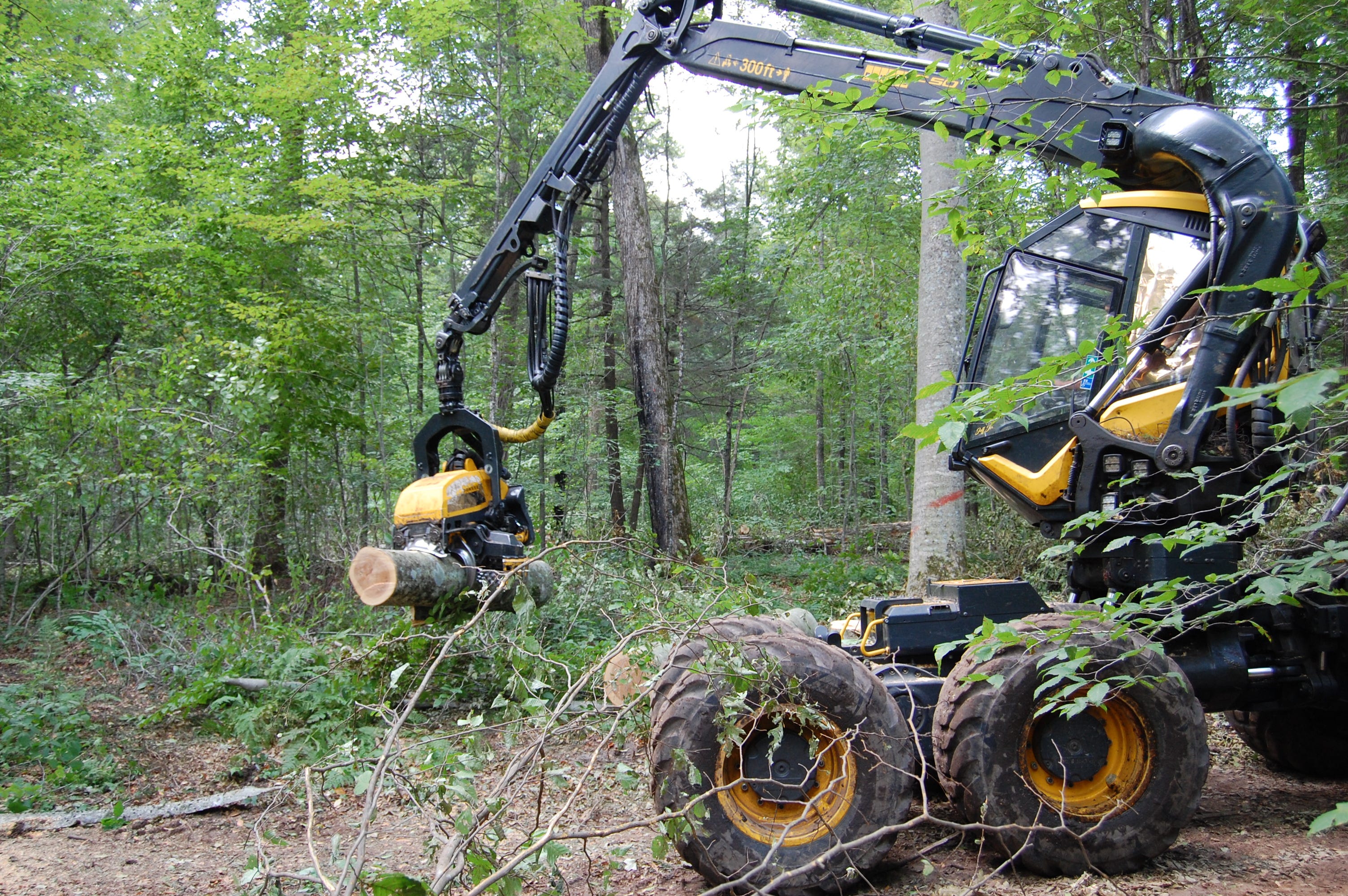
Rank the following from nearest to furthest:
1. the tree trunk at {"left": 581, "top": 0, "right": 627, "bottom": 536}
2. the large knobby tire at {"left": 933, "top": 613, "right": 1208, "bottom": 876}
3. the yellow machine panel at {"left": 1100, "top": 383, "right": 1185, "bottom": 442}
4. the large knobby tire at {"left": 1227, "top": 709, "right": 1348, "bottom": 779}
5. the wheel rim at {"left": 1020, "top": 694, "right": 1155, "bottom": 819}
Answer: the large knobby tire at {"left": 933, "top": 613, "right": 1208, "bottom": 876} → the wheel rim at {"left": 1020, "top": 694, "right": 1155, "bottom": 819} → the yellow machine panel at {"left": 1100, "top": 383, "right": 1185, "bottom": 442} → the large knobby tire at {"left": 1227, "top": 709, "right": 1348, "bottom": 779} → the tree trunk at {"left": 581, "top": 0, "right": 627, "bottom": 536}

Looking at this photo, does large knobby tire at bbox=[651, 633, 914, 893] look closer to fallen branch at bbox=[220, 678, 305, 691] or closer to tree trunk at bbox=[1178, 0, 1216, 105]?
fallen branch at bbox=[220, 678, 305, 691]

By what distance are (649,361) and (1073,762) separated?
8.44 metres

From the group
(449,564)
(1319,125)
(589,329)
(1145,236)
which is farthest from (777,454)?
(1145,236)

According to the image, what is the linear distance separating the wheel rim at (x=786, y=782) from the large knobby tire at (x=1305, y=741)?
110 inches

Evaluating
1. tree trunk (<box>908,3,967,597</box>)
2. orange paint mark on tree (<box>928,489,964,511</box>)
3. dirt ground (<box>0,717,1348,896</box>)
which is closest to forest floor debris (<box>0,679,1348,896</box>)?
dirt ground (<box>0,717,1348,896</box>)

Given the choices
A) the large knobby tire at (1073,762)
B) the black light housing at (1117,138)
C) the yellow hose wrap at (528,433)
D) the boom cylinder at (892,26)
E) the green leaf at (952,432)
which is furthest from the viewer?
the yellow hose wrap at (528,433)

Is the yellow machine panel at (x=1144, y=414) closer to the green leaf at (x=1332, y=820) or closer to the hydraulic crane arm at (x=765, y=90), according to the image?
the hydraulic crane arm at (x=765, y=90)

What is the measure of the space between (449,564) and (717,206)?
1582cm

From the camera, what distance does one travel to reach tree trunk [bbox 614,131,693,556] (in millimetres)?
11344

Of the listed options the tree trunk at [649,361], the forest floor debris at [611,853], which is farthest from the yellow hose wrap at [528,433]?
the tree trunk at [649,361]

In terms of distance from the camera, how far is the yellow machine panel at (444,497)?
6098mm

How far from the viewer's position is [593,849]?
3951 millimetres

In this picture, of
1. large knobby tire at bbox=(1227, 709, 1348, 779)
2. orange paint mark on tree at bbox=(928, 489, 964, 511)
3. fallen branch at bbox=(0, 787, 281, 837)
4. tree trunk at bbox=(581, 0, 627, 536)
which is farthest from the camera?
tree trunk at bbox=(581, 0, 627, 536)

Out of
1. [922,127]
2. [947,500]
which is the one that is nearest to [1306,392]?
[922,127]
